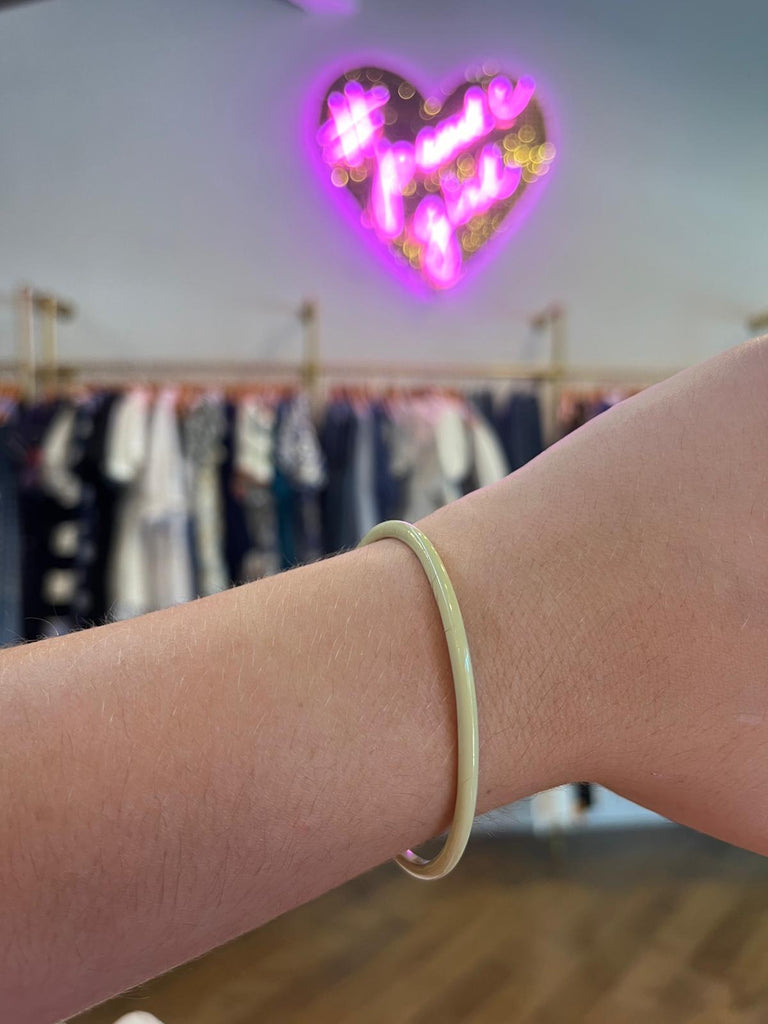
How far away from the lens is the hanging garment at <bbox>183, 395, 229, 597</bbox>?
1672 millimetres

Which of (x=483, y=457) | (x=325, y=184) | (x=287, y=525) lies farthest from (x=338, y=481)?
(x=325, y=184)

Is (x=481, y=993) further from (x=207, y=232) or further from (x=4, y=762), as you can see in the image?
(x=207, y=232)

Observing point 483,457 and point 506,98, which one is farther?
point 506,98

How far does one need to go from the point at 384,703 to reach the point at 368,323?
217cm

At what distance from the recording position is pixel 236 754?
0.28 m

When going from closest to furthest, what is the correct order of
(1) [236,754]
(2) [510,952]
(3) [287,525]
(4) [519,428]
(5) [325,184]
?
(1) [236,754] < (2) [510,952] < (3) [287,525] < (4) [519,428] < (5) [325,184]

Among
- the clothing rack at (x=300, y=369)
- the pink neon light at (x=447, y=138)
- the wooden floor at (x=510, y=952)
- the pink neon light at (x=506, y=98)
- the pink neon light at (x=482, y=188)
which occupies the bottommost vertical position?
the wooden floor at (x=510, y=952)

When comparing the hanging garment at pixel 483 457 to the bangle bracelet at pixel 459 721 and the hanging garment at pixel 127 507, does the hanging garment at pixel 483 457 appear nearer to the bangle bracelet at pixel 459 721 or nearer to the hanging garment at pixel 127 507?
the hanging garment at pixel 127 507

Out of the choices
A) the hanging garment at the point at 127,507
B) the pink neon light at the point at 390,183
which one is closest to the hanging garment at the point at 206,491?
the hanging garment at the point at 127,507

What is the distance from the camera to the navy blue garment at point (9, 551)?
1587 mm

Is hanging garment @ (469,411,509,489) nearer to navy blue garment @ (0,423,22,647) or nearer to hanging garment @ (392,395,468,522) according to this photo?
hanging garment @ (392,395,468,522)

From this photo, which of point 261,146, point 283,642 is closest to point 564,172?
point 261,146

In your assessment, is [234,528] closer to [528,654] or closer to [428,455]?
[428,455]

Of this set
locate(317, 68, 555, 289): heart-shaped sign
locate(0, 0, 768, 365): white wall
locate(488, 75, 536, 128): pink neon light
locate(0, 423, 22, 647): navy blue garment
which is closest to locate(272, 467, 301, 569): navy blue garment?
locate(0, 423, 22, 647): navy blue garment
